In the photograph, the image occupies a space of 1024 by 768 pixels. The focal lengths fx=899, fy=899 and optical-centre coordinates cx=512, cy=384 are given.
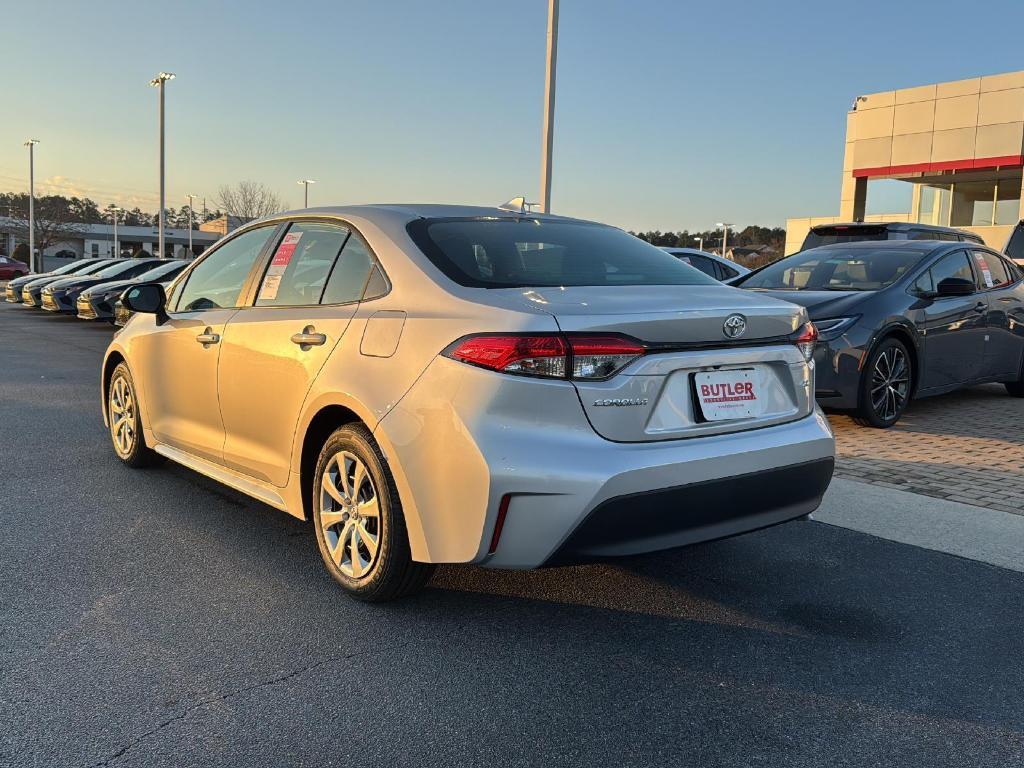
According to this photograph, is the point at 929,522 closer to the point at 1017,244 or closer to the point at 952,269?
the point at 952,269

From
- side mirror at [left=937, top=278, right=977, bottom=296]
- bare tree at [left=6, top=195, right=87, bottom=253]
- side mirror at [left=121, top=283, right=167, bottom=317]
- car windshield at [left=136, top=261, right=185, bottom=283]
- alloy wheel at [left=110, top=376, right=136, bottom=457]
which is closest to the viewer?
side mirror at [left=121, top=283, right=167, bottom=317]

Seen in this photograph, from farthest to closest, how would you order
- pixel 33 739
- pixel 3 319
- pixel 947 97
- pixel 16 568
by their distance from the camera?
pixel 947 97, pixel 3 319, pixel 16 568, pixel 33 739

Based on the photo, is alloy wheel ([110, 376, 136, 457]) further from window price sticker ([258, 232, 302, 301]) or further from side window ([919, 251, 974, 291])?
side window ([919, 251, 974, 291])

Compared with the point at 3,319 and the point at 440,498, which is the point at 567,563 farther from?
the point at 3,319

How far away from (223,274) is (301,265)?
89 cm

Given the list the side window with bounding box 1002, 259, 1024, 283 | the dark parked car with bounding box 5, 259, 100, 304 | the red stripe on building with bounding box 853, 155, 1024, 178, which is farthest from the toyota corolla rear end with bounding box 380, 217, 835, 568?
the red stripe on building with bounding box 853, 155, 1024, 178

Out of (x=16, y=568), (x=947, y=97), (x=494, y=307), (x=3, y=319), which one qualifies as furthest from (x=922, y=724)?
(x=947, y=97)

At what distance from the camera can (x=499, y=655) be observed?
3.12m

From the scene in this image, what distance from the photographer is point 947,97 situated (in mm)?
30953

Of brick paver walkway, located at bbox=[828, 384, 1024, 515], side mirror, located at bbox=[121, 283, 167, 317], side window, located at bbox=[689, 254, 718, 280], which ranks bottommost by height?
brick paver walkway, located at bbox=[828, 384, 1024, 515]

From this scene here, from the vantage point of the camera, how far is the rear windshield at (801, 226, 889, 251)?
466 inches

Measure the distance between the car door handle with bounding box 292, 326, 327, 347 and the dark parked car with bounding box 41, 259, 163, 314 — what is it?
55.1 ft

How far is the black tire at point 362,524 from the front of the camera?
3.31m

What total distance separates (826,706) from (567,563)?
917mm
